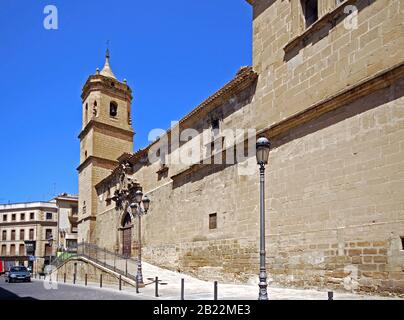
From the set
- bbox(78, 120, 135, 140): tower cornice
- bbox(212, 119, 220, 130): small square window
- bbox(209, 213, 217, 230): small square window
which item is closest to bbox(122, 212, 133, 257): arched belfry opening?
bbox(78, 120, 135, 140): tower cornice

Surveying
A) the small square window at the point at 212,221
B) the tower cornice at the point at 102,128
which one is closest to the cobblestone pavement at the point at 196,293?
the small square window at the point at 212,221

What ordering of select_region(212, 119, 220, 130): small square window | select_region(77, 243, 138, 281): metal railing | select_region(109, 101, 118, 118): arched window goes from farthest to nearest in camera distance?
1. select_region(109, 101, 118, 118): arched window
2. select_region(212, 119, 220, 130): small square window
3. select_region(77, 243, 138, 281): metal railing

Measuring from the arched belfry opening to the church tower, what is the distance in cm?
723

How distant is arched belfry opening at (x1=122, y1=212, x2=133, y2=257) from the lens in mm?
26031

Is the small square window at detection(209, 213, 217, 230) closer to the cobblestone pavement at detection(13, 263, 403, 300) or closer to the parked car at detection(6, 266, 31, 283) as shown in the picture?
the cobblestone pavement at detection(13, 263, 403, 300)

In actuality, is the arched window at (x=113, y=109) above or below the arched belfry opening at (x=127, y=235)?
above

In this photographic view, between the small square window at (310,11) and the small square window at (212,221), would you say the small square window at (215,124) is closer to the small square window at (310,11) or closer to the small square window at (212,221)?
the small square window at (212,221)

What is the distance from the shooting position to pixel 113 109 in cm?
3531

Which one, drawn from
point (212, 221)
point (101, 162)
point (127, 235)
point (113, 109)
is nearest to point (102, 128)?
point (113, 109)

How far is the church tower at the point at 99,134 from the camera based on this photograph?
3359 cm

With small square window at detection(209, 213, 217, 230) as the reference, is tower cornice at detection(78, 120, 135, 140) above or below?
above

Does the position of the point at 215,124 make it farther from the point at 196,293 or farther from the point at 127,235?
the point at 127,235

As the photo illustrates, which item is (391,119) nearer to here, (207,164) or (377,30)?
(377,30)

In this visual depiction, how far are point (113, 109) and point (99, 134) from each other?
2.73 meters
